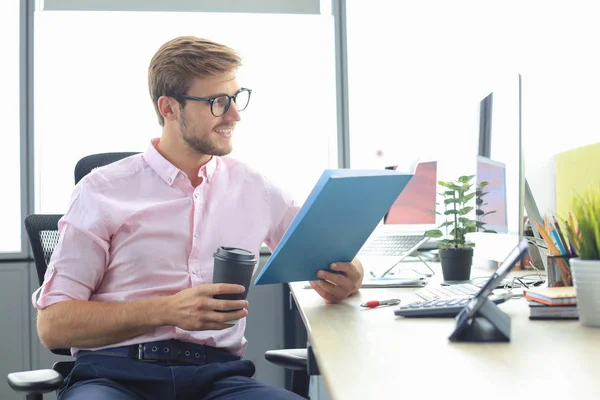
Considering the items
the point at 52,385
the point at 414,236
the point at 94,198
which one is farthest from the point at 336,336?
the point at 414,236

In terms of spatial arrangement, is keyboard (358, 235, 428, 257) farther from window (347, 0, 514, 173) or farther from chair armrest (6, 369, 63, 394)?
chair armrest (6, 369, 63, 394)

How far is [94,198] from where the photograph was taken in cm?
148

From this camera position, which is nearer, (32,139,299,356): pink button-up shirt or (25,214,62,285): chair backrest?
(32,139,299,356): pink button-up shirt

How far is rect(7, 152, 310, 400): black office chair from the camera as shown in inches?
49.4

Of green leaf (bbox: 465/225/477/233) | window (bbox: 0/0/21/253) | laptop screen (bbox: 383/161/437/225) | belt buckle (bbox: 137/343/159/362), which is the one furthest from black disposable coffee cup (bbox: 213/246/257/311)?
window (bbox: 0/0/21/253)

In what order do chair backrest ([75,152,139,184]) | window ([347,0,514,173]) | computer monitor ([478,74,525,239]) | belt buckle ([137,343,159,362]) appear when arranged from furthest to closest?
window ([347,0,514,173])
chair backrest ([75,152,139,184])
computer monitor ([478,74,525,239])
belt buckle ([137,343,159,362])

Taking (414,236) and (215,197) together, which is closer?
(215,197)

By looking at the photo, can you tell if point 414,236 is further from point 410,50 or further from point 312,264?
point 410,50

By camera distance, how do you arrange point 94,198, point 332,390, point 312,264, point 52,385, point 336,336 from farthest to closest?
point 94,198 < point 312,264 < point 52,385 < point 336,336 < point 332,390

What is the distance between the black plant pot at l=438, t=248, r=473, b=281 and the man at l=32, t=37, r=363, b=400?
1.16 ft

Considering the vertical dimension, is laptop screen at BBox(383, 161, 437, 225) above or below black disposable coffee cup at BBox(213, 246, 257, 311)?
above

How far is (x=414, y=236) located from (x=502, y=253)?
19.1 inches

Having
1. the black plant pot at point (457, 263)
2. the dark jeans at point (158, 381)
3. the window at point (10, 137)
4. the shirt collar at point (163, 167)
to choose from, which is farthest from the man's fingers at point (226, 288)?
the window at point (10, 137)

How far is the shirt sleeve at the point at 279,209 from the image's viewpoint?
5.52 feet
